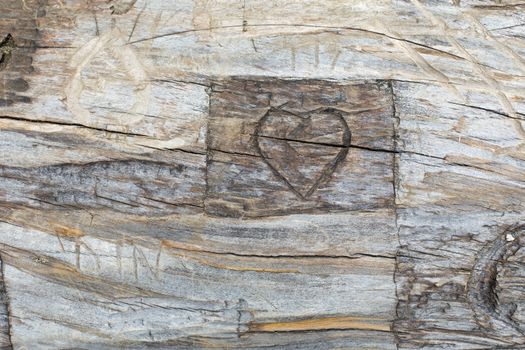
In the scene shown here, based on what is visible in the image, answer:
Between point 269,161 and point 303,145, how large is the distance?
15 cm

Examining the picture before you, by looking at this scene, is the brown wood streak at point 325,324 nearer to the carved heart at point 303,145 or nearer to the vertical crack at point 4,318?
the carved heart at point 303,145

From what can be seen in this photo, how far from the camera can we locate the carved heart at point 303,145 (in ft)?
7.89

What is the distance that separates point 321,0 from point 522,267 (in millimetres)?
1401

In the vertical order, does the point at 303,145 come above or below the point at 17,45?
below

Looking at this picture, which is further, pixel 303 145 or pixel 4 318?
pixel 4 318

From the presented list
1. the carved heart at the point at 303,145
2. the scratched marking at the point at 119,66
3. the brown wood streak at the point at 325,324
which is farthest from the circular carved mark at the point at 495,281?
the scratched marking at the point at 119,66

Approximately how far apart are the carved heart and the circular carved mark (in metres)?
0.74

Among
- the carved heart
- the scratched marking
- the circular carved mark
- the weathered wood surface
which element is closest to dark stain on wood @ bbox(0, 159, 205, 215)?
the weathered wood surface

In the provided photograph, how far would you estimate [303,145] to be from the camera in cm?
241

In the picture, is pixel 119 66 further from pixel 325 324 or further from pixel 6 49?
pixel 325 324

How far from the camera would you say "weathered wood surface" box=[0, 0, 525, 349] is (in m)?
2.42

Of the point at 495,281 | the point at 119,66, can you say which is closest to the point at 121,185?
the point at 119,66

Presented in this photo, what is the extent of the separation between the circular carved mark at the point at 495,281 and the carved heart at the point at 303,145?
0.74 m

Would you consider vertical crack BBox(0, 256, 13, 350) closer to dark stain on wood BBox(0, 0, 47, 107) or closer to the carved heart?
dark stain on wood BBox(0, 0, 47, 107)
